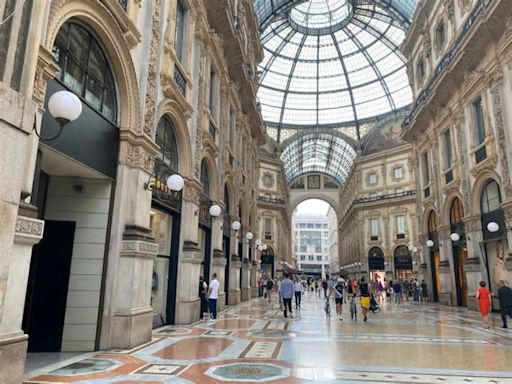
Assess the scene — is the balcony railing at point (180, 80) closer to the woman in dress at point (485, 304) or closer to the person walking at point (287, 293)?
the person walking at point (287, 293)

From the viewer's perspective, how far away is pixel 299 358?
6453mm

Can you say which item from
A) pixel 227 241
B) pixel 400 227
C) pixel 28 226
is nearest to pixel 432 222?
pixel 227 241

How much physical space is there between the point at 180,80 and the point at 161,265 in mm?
5315

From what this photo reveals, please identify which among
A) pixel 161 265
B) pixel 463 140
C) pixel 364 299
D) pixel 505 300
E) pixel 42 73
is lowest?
pixel 364 299

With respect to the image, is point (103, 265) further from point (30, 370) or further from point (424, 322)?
point (424, 322)

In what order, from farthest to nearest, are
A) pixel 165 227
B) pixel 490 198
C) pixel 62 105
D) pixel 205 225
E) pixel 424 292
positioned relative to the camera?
pixel 424 292
pixel 490 198
pixel 205 225
pixel 165 227
pixel 62 105

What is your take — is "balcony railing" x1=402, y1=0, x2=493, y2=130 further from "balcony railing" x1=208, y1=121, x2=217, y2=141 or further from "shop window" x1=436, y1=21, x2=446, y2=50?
"balcony railing" x1=208, y1=121, x2=217, y2=141

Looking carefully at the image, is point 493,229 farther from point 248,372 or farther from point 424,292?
point 248,372

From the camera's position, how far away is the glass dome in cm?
3991

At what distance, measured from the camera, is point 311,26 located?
43.1 metres

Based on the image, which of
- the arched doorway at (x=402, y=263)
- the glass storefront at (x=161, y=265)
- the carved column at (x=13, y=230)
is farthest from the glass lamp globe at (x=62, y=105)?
the arched doorway at (x=402, y=263)

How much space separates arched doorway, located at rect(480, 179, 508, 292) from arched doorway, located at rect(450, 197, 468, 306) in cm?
199

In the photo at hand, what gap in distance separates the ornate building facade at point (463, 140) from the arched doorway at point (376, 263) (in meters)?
20.6

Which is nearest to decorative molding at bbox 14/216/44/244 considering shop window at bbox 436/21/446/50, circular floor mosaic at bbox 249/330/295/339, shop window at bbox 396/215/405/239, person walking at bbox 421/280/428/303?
circular floor mosaic at bbox 249/330/295/339
